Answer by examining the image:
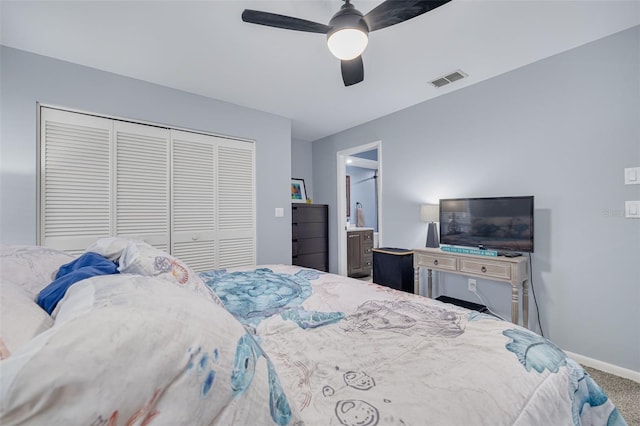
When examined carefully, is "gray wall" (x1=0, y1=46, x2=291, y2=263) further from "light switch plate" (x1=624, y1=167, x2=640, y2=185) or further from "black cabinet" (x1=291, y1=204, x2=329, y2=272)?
"light switch plate" (x1=624, y1=167, x2=640, y2=185)

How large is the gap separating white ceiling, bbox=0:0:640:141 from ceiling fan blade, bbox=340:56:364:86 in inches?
12.7

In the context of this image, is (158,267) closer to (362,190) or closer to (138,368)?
(138,368)

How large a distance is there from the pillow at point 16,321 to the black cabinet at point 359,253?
14.1ft

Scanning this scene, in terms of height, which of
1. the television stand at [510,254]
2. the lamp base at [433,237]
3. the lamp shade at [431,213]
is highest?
the lamp shade at [431,213]

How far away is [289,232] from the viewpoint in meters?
3.78

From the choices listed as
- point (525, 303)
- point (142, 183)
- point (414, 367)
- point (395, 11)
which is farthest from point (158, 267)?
point (525, 303)

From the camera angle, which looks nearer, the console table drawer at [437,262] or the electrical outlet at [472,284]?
the console table drawer at [437,262]

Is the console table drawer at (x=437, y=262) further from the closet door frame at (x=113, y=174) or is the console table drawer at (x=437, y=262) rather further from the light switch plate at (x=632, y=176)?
the closet door frame at (x=113, y=174)

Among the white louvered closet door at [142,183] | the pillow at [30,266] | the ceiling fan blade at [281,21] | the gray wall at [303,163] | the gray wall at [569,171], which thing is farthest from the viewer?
the gray wall at [303,163]

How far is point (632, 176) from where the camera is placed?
6.59 ft

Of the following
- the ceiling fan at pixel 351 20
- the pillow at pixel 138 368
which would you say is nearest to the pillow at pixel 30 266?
the pillow at pixel 138 368

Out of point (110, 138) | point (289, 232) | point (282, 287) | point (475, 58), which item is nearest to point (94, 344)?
point (282, 287)

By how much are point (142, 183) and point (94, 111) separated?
29.2 inches

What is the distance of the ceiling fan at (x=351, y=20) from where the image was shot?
1.47m
